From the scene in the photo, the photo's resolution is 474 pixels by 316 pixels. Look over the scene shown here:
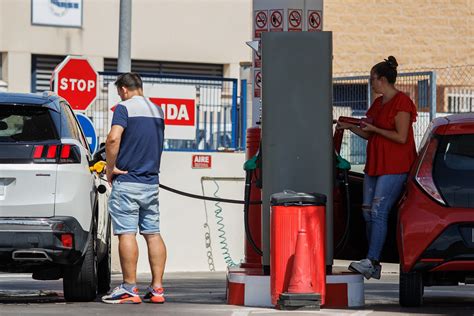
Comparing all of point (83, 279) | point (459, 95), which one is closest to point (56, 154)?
point (83, 279)

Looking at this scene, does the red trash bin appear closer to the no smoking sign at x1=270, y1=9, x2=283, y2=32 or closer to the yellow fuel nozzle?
the yellow fuel nozzle

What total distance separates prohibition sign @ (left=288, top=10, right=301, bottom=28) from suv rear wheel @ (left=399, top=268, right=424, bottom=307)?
3.05 metres

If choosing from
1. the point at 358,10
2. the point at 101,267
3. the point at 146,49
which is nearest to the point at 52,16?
the point at 146,49

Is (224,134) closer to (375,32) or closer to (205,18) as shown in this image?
(205,18)

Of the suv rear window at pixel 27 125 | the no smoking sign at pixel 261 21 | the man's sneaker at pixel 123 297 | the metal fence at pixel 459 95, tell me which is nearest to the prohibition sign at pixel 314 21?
the no smoking sign at pixel 261 21

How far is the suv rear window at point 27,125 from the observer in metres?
11.1

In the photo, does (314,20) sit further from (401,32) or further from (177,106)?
(401,32)

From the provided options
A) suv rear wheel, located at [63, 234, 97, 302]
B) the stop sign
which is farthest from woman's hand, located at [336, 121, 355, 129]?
the stop sign

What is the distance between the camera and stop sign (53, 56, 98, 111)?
19.4 meters

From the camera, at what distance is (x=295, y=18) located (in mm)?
12648

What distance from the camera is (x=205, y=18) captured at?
33.4 metres

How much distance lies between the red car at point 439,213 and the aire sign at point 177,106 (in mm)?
9791

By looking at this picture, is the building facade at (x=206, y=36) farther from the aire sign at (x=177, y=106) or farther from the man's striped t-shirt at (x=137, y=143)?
the man's striped t-shirt at (x=137, y=143)

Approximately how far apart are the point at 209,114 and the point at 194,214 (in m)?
1.64
